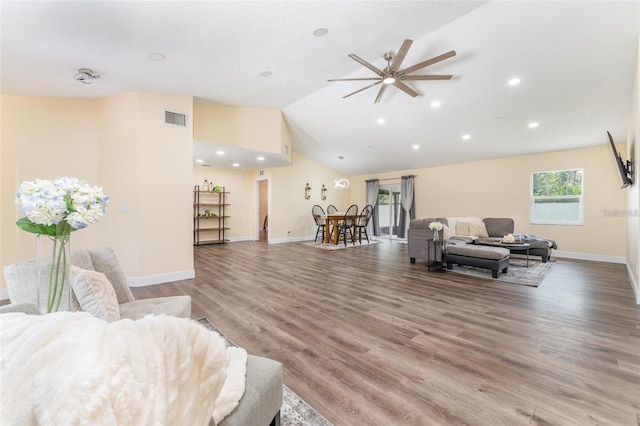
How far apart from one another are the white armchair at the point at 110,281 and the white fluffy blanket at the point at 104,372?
1.22m

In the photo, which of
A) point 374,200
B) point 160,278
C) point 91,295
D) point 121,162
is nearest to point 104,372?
point 91,295

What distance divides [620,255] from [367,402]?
725 cm

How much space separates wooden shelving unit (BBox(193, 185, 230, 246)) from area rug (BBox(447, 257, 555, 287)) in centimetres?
686

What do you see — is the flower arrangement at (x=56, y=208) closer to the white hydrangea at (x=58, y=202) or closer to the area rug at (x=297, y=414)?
the white hydrangea at (x=58, y=202)

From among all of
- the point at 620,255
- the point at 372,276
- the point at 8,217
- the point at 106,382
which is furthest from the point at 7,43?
the point at 620,255

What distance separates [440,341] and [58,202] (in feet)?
8.95

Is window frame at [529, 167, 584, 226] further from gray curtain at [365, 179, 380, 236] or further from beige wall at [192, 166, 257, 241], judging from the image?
beige wall at [192, 166, 257, 241]

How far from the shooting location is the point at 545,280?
4.14 m

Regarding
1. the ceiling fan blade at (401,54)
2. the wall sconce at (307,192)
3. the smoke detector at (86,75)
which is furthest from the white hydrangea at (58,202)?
the wall sconce at (307,192)

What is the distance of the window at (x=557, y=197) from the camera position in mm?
6074

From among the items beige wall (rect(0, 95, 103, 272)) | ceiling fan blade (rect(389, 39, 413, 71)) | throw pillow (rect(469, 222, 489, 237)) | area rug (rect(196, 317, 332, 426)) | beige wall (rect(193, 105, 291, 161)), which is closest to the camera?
area rug (rect(196, 317, 332, 426))

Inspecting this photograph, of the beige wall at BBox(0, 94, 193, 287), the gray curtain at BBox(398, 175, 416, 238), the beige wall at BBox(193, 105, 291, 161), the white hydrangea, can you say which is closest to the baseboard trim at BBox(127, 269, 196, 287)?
the beige wall at BBox(0, 94, 193, 287)

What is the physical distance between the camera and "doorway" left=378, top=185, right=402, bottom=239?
9492 millimetres

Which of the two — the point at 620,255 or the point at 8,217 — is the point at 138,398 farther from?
the point at 620,255
